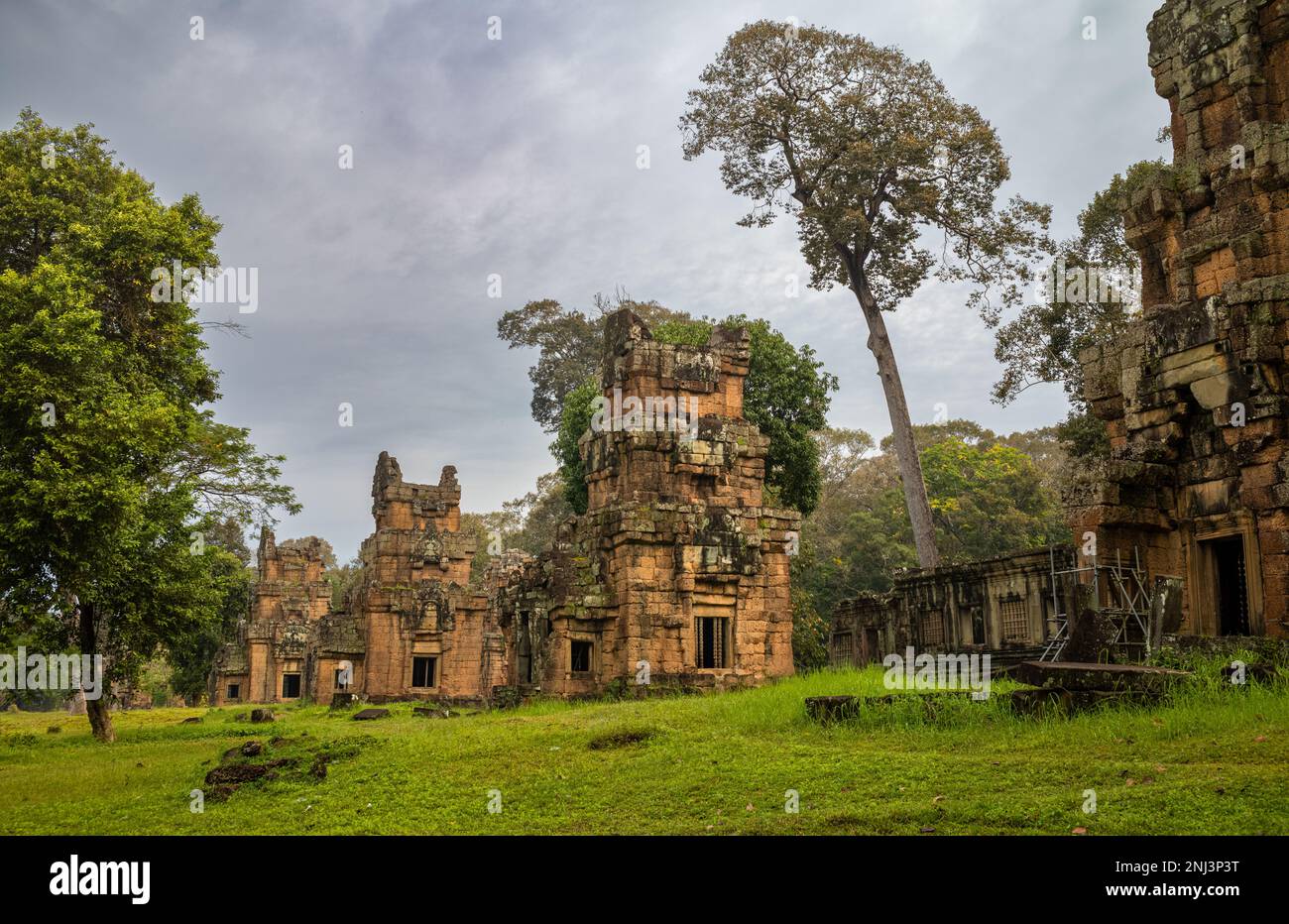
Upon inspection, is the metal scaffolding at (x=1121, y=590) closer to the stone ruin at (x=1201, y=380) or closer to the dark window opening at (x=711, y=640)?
the stone ruin at (x=1201, y=380)

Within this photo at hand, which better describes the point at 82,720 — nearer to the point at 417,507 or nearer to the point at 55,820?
the point at 417,507

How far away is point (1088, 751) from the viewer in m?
9.02

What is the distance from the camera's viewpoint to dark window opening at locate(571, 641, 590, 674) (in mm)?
19922

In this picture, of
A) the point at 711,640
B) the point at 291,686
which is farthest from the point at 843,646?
the point at 291,686

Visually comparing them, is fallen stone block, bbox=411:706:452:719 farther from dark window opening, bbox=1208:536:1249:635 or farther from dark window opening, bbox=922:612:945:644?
dark window opening, bbox=1208:536:1249:635

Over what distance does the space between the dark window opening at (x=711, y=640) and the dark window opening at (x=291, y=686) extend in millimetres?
25921

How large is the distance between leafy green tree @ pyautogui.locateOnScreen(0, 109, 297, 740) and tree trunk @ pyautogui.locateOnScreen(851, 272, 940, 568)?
651 inches

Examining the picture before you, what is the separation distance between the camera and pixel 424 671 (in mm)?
31156

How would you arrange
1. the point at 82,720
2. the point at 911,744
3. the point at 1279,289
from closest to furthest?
the point at 911,744 < the point at 1279,289 < the point at 82,720

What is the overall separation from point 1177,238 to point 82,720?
28339mm

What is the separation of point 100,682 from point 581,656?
333 inches

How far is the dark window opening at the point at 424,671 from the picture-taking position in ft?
102

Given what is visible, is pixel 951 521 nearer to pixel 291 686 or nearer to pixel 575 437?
pixel 575 437
